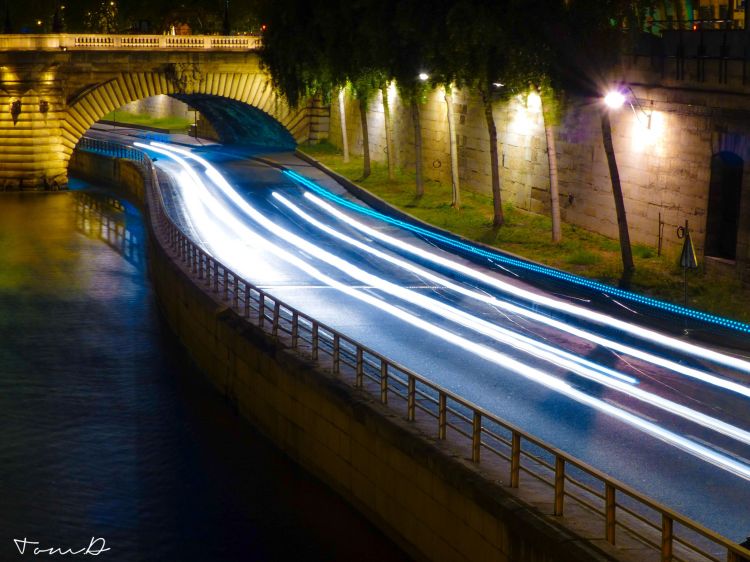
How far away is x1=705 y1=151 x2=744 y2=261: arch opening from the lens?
33.6m

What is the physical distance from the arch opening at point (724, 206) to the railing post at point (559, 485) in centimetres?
1983

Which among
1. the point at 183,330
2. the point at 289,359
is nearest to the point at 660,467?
the point at 289,359

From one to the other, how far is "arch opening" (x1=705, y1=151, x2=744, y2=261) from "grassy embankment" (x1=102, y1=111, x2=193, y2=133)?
2569 inches

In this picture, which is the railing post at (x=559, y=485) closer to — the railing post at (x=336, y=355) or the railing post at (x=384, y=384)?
the railing post at (x=384, y=384)

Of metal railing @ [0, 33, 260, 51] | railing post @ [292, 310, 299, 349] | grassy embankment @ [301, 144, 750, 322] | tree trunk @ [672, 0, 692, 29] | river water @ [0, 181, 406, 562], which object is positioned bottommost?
river water @ [0, 181, 406, 562]

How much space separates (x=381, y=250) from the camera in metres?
39.4

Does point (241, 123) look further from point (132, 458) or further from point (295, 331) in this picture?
point (295, 331)

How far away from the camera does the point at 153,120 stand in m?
Result: 106

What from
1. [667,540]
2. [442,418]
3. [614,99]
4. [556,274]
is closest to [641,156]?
[614,99]

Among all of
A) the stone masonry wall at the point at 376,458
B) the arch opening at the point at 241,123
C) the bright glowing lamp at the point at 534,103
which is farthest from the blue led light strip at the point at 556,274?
the arch opening at the point at 241,123

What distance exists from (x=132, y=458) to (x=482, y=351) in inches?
273

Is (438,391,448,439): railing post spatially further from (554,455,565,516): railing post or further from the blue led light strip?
the blue led light strip

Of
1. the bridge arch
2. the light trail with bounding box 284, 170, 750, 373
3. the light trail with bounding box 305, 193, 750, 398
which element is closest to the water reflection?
the bridge arch

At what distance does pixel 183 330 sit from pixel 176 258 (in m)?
2.43
